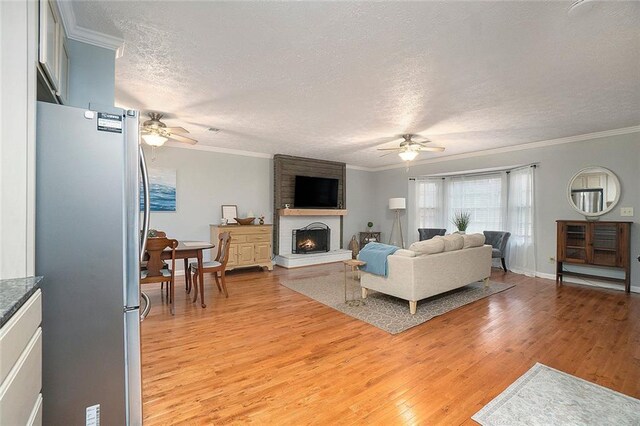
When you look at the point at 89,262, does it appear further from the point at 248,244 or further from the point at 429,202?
the point at 429,202

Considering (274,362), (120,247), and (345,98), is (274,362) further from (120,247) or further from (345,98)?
(345,98)

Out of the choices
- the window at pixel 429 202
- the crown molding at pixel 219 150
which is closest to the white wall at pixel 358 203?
the window at pixel 429 202

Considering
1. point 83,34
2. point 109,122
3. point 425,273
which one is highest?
point 83,34

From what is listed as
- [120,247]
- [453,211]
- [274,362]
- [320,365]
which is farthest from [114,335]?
[453,211]

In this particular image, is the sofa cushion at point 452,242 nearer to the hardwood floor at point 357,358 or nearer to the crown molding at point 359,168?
the hardwood floor at point 357,358

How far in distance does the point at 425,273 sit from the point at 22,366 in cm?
338

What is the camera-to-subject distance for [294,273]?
18.4ft

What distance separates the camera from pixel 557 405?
1809 millimetres

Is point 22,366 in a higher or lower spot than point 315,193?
lower

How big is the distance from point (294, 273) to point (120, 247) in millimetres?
4331

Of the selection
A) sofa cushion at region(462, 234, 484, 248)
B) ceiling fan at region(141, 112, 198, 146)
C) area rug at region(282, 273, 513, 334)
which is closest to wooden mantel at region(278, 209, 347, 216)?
area rug at region(282, 273, 513, 334)

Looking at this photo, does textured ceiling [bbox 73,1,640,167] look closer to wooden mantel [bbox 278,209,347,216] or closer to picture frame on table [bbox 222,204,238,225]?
picture frame on table [bbox 222,204,238,225]

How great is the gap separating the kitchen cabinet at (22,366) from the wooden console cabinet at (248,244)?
4.18 m

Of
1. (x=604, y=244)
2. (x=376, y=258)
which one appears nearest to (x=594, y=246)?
(x=604, y=244)
